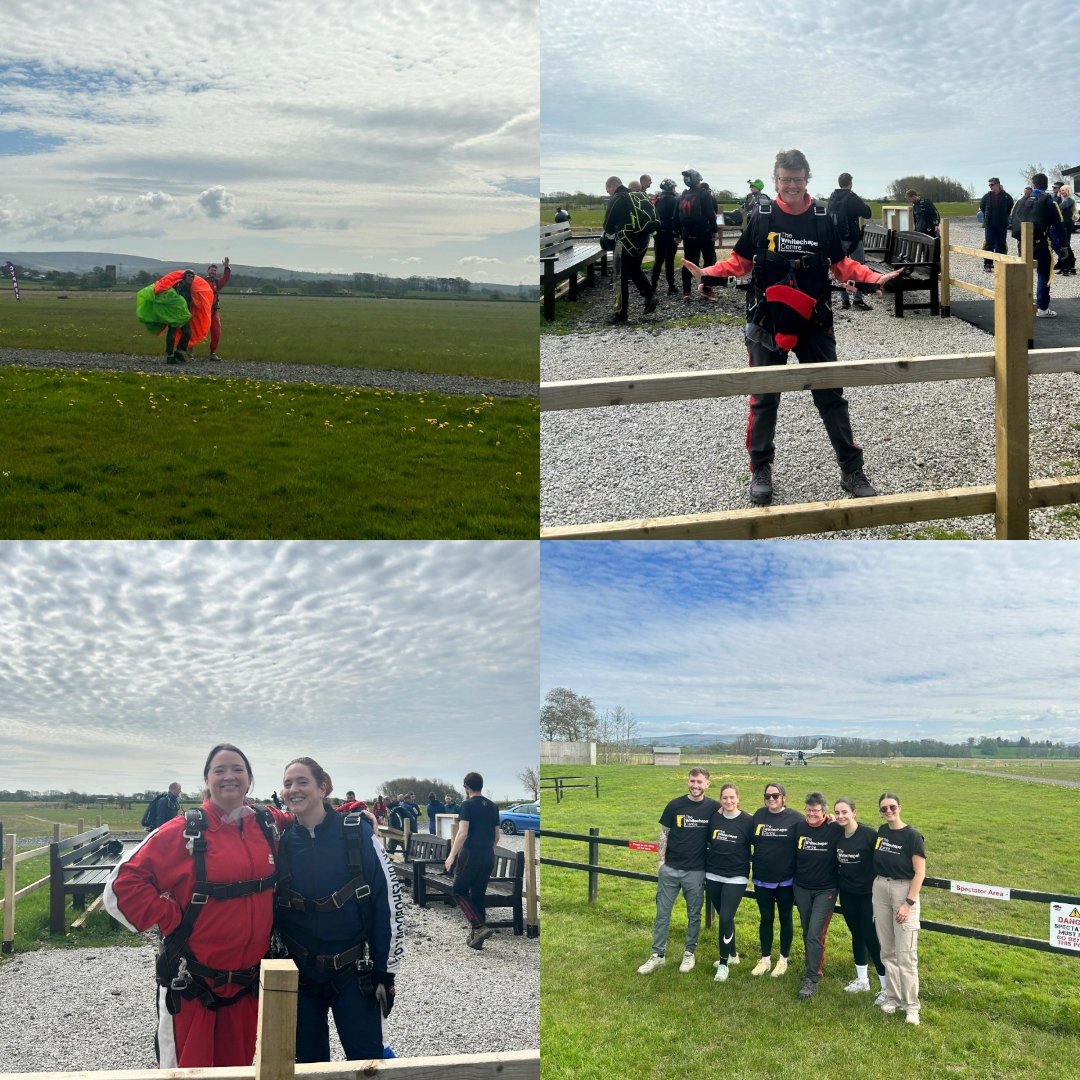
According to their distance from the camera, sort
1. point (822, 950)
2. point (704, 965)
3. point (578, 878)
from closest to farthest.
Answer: point (822, 950) → point (704, 965) → point (578, 878)

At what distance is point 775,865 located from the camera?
8.73 metres

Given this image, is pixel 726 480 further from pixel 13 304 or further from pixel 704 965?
pixel 13 304

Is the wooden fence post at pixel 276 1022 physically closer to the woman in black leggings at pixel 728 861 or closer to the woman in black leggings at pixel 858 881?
the woman in black leggings at pixel 858 881

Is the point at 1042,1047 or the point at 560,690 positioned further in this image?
the point at 560,690

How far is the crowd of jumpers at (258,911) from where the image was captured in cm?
552

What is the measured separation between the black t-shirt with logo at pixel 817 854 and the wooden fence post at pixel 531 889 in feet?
10.5

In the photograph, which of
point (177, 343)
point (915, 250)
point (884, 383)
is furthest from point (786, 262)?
point (177, 343)

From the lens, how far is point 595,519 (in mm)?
10250

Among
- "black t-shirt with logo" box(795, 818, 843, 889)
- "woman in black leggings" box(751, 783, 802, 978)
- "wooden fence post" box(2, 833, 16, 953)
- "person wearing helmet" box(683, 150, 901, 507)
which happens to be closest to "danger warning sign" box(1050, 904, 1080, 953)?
"black t-shirt with logo" box(795, 818, 843, 889)

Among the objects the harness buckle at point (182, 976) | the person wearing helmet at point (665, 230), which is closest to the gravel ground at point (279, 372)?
the person wearing helmet at point (665, 230)

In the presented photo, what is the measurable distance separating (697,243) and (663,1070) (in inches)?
559

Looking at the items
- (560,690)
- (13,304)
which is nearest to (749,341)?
(560,690)

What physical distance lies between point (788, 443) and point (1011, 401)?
3933 mm

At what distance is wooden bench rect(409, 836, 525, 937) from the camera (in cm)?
1110
